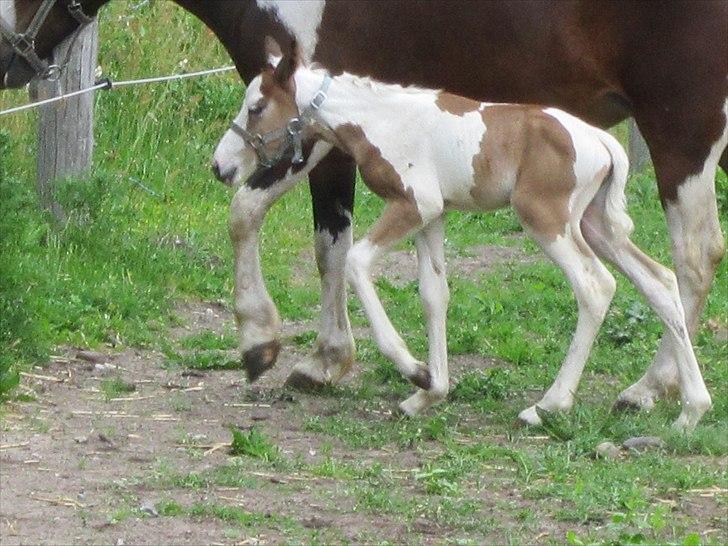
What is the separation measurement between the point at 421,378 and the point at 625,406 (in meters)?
0.95

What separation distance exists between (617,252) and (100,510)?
2.57 m

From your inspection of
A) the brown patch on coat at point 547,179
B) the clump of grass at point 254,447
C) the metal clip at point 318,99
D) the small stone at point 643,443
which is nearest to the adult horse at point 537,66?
the metal clip at point 318,99

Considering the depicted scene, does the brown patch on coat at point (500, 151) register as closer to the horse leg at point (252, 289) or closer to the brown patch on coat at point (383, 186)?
the brown patch on coat at point (383, 186)

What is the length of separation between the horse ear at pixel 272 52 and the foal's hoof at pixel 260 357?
1.14 meters

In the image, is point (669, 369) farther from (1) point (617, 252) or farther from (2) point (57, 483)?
(2) point (57, 483)

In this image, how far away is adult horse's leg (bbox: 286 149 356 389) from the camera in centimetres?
635

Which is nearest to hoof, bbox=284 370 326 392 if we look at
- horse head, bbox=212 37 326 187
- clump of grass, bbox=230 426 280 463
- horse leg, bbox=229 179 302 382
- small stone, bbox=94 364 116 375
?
horse leg, bbox=229 179 302 382

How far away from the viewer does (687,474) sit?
15.7ft

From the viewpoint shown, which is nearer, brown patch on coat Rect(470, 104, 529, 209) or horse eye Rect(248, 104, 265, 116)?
brown patch on coat Rect(470, 104, 529, 209)

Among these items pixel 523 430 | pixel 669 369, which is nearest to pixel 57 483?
pixel 523 430

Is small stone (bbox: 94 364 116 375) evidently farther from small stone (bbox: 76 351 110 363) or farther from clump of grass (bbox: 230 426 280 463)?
clump of grass (bbox: 230 426 280 463)

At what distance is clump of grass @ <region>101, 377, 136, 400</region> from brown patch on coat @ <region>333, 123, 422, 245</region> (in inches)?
49.5

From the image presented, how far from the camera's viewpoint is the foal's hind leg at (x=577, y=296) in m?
5.55

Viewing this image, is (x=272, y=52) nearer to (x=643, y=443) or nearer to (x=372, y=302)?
(x=372, y=302)
